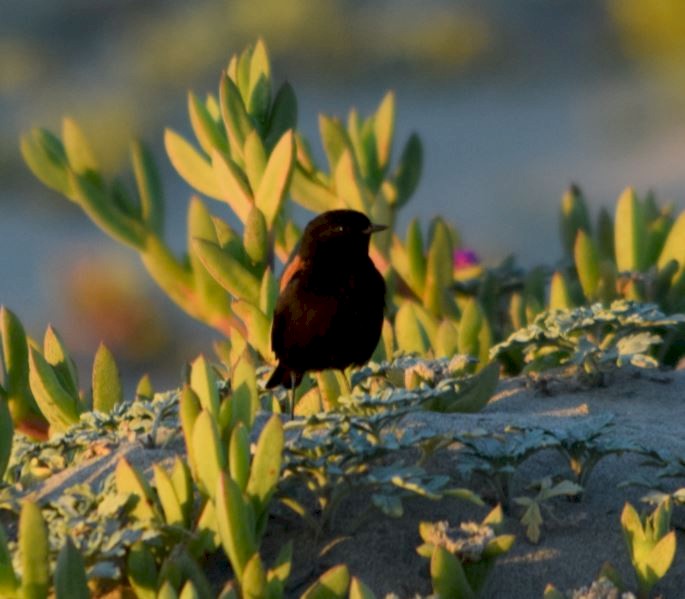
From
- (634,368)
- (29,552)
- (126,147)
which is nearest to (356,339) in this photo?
(634,368)

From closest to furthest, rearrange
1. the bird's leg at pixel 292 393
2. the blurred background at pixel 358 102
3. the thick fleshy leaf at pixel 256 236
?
the bird's leg at pixel 292 393 → the thick fleshy leaf at pixel 256 236 → the blurred background at pixel 358 102

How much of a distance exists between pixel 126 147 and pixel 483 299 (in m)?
5.06

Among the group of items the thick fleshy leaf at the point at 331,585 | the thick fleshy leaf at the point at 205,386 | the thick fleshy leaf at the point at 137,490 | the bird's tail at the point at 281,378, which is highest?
the thick fleshy leaf at the point at 205,386

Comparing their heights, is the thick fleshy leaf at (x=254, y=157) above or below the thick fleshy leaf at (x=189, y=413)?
above

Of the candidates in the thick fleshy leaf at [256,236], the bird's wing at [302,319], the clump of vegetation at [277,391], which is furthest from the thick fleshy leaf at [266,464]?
the thick fleshy leaf at [256,236]

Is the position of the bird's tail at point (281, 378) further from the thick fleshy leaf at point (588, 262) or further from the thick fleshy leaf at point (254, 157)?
the thick fleshy leaf at point (588, 262)

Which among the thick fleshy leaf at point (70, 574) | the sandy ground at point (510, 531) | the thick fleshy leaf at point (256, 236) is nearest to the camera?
the thick fleshy leaf at point (70, 574)

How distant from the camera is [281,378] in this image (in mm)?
3732

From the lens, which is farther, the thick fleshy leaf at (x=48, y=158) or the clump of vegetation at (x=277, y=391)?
the thick fleshy leaf at (x=48, y=158)

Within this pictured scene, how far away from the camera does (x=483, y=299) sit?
4.84 metres

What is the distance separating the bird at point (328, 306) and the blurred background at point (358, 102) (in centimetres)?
265

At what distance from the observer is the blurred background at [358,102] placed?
7078 millimetres

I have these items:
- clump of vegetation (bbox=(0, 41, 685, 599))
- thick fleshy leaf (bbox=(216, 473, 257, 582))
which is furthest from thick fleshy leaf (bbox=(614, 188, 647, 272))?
thick fleshy leaf (bbox=(216, 473, 257, 582))

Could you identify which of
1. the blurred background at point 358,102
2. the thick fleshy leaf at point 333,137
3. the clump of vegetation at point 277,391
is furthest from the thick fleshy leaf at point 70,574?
the blurred background at point 358,102
